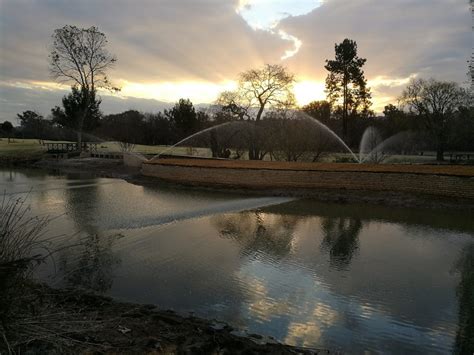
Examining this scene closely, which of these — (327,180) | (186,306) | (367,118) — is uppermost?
(367,118)

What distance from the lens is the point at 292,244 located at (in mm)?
10578

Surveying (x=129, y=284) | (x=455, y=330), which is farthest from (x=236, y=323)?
(x=455, y=330)

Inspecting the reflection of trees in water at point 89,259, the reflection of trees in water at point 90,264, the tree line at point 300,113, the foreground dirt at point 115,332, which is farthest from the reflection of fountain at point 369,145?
the foreground dirt at point 115,332

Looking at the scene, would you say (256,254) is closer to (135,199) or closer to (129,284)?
(129,284)

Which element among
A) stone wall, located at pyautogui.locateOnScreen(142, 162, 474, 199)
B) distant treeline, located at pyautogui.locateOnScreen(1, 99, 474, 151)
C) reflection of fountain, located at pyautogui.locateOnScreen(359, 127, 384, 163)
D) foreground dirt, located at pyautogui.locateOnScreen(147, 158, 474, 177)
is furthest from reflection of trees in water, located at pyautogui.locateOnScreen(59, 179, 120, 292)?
reflection of fountain, located at pyautogui.locateOnScreen(359, 127, 384, 163)

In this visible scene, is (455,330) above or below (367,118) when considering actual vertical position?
below

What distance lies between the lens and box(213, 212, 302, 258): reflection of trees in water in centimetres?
1018

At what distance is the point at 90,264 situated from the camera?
8453mm

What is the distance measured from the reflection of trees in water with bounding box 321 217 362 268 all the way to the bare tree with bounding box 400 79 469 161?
32.2 metres

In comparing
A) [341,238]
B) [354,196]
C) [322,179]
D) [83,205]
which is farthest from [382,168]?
[83,205]

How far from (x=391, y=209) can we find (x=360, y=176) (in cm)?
309

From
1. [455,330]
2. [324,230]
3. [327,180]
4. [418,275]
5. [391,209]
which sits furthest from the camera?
[327,180]

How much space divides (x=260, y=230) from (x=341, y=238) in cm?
228

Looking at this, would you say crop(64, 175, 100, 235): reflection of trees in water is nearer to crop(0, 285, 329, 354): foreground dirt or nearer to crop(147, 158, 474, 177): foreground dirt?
crop(0, 285, 329, 354): foreground dirt
